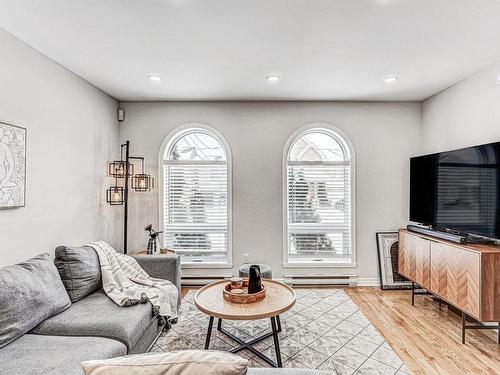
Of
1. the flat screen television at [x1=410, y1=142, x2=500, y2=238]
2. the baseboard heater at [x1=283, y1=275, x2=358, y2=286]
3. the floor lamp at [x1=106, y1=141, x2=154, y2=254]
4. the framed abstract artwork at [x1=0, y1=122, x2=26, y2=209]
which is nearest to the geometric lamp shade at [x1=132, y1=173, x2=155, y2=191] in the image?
the floor lamp at [x1=106, y1=141, x2=154, y2=254]

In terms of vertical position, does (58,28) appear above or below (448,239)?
above

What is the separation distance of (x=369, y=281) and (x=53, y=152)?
4265 millimetres

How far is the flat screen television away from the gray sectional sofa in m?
2.43

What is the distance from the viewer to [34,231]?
2.56m

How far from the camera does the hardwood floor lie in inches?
91.4

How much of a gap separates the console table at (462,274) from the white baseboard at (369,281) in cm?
69

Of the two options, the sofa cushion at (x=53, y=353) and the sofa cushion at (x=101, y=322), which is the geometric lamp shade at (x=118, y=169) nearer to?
the sofa cushion at (x=101, y=322)

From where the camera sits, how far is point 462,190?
2.92 m

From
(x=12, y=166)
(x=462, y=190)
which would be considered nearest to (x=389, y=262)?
(x=462, y=190)

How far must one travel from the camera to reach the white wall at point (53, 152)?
2.34 metres

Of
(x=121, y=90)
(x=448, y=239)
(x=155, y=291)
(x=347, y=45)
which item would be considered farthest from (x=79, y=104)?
(x=448, y=239)

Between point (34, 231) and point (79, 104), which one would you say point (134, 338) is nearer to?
point (34, 231)

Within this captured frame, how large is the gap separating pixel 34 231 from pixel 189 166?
6.94 ft

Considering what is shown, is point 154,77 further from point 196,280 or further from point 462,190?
point 462,190
